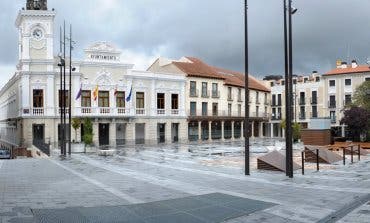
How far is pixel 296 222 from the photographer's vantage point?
8.38 meters

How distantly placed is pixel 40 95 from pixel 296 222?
36.4 m

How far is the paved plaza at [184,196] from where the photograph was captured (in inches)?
345

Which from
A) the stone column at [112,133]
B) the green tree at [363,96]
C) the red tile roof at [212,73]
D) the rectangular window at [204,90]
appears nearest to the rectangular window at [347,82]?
the red tile roof at [212,73]

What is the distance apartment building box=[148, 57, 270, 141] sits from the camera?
2073 inches

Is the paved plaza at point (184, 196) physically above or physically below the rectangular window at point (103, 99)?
below

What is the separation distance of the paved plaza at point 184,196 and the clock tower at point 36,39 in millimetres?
25613

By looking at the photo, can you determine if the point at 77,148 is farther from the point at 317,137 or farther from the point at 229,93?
the point at 229,93

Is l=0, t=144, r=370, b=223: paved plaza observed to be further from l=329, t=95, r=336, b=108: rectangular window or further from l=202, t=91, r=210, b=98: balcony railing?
l=329, t=95, r=336, b=108: rectangular window

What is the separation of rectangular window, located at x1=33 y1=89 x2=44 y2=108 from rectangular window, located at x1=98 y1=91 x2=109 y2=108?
583 cm

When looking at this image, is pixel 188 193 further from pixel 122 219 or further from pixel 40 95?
pixel 40 95

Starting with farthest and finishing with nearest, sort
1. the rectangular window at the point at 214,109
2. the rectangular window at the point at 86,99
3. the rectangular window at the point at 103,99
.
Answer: the rectangular window at the point at 214,109 < the rectangular window at the point at 103,99 < the rectangular window at the point at 86,99

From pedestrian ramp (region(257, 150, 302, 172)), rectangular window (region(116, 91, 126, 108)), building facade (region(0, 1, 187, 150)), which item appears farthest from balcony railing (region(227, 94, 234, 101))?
pedestrian ramp (region(257, 150, 302, 172))

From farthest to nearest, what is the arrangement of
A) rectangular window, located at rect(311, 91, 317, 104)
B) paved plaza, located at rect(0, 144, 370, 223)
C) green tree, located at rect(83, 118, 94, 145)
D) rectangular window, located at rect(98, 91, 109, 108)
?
rectangular window, located at rect(311, 91, 317, 104)
rectangular window, located at rect(98, 91, 109, 108)
green tree, located at rect(83, 118, 94, 145)
paved plaza, located at rect(0, 144, 370, 223)

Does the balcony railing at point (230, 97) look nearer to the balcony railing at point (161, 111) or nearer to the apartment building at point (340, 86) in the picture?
the balcony railing at point (161, 111)
